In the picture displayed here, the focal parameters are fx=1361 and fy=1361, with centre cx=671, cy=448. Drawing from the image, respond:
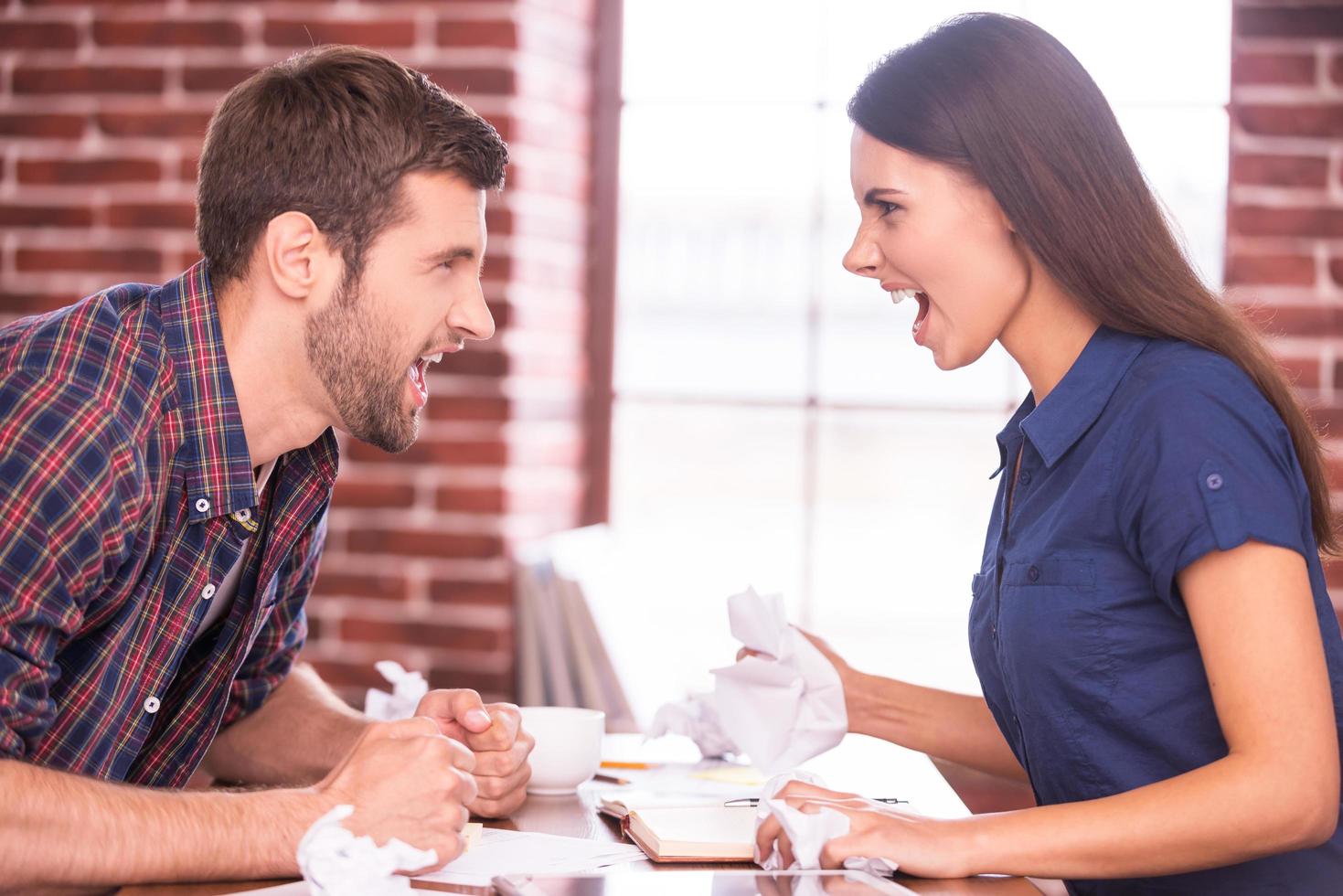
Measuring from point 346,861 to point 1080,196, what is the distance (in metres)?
0.91

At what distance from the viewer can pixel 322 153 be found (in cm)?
144

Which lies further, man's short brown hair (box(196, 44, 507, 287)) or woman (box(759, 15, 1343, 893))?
man's short brown hair (box(196, 44, 507, 287))

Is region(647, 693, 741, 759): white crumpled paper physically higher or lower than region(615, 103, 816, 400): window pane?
lower

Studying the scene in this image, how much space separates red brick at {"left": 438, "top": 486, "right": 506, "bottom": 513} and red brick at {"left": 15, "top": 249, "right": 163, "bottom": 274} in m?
0.66

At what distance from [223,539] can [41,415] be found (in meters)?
0.24

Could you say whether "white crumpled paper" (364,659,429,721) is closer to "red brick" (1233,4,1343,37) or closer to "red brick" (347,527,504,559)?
"red brick" (347,527,504,559)

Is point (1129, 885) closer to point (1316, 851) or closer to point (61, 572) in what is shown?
point (1316, 851)

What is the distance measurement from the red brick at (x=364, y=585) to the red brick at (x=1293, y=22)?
174 cm

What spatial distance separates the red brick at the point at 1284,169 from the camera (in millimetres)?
2289

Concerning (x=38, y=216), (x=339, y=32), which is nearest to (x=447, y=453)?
(x=339, y=32)

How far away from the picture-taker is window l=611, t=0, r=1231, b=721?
8.50 ft

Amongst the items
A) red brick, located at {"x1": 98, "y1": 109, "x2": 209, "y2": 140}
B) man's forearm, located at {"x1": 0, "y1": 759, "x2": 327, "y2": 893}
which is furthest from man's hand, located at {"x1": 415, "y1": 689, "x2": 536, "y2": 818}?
red brick, located at {"x1": 98, "y1": 109, "x2": 209, "y2": 140}

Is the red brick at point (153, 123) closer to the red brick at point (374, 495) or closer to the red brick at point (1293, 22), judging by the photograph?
the red brick at point (374, 495)

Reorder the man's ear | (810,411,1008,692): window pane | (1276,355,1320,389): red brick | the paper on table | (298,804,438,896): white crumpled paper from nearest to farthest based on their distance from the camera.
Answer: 1. (298,804,438,896): white crumpled paper
2. the paper on table
3. the man's ear
4. (1276,355,1320,389): red brick
5. (810,411,1008,692): window pane
